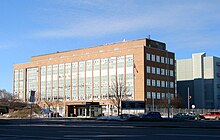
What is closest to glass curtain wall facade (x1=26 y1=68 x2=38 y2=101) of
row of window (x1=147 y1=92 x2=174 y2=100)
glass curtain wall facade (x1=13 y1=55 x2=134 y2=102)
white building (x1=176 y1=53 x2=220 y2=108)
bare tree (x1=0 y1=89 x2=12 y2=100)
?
glass curtain wall facade (x1=13 y1=55 x2=134 y2=102)

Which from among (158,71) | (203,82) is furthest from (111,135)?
(203,82)

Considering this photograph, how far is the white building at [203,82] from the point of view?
5226 inches

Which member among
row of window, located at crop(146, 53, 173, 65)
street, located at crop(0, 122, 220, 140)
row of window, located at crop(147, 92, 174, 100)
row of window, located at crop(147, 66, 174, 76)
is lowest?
street, located at crop(0, 122, 220, 140)

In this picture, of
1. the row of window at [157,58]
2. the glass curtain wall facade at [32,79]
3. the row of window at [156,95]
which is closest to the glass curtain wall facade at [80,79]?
the glass curtain wall facade at [32,79]

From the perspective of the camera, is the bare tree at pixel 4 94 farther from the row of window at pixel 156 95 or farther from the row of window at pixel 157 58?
the row of window at pixel 157 58

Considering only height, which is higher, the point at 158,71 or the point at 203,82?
the point at 158,71

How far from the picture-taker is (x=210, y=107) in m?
132

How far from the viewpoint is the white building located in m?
133

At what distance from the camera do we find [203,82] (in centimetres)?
13400

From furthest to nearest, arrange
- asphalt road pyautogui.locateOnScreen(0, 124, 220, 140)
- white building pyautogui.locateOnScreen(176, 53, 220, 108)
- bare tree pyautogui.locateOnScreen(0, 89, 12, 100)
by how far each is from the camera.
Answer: bare tree pyautogui.locateOnScreen(0, 89, 12, 100) < white building pyautogui.locateOnScreen(176, 53, 220, 108) < asphalt road pyautogui.locateOnScreen(0, 124, 220, 140)

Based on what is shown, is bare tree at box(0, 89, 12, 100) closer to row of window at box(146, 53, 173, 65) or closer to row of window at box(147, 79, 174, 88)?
row of window at box(147, 79, 174, 88)

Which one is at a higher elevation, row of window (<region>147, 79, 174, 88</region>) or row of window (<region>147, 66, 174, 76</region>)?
row of window (<region>147, 66, 174, 76</region>)

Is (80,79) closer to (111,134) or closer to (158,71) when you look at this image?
(158,71)

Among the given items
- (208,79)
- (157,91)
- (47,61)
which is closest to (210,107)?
(208,79)
